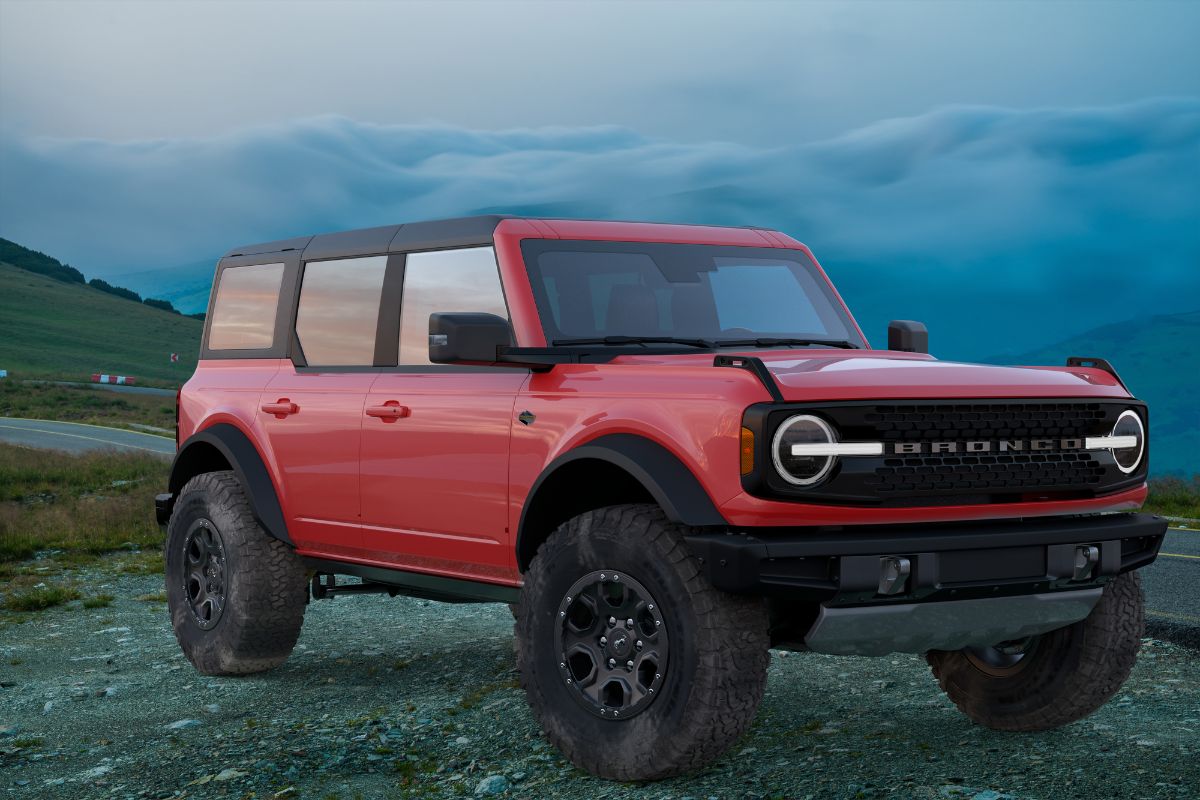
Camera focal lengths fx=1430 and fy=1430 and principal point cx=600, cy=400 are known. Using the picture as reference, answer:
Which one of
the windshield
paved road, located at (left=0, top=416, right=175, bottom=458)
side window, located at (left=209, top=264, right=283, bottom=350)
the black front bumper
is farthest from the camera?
paved road, located at (left=0, top=416, right=175, bottom=458)

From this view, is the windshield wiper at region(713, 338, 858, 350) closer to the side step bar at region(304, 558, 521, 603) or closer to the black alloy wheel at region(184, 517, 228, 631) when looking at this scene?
the side step bar at region(304, 558, 521, 603)

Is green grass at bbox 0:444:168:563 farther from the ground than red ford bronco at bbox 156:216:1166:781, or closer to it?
closer to it

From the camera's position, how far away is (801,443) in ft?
15.7

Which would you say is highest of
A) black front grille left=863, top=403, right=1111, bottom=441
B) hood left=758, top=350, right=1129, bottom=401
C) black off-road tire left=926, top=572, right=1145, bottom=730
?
hood left=758, top=350, right=1129, bottom=401

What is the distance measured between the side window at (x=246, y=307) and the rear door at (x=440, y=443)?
1397mm

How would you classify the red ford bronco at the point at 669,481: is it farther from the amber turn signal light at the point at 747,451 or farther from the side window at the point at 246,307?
the side window at the point at 246,307

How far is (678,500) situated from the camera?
16.2 ft

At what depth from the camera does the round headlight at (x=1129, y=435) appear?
552cm

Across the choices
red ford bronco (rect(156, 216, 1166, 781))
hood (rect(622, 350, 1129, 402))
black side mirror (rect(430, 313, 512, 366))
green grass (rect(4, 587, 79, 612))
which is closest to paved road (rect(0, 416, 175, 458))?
green grass (rect(4, 587, 79, 612))

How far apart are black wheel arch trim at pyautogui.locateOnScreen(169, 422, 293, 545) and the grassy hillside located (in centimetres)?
9073

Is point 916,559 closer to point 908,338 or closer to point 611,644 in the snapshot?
point 611,644

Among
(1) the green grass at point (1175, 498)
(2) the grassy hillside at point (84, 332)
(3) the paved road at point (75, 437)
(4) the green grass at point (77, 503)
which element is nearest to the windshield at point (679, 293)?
(4) the green grass at point (77, 503)

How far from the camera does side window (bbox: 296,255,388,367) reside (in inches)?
275

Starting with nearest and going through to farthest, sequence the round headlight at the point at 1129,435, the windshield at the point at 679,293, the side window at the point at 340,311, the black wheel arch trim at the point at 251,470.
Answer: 1. the round headlight at the point at 1129,435
2. the windshield at the point at 679,293
3. the side window at the point at 340,311
4. the black wheel arch trim at the point at 251,470
